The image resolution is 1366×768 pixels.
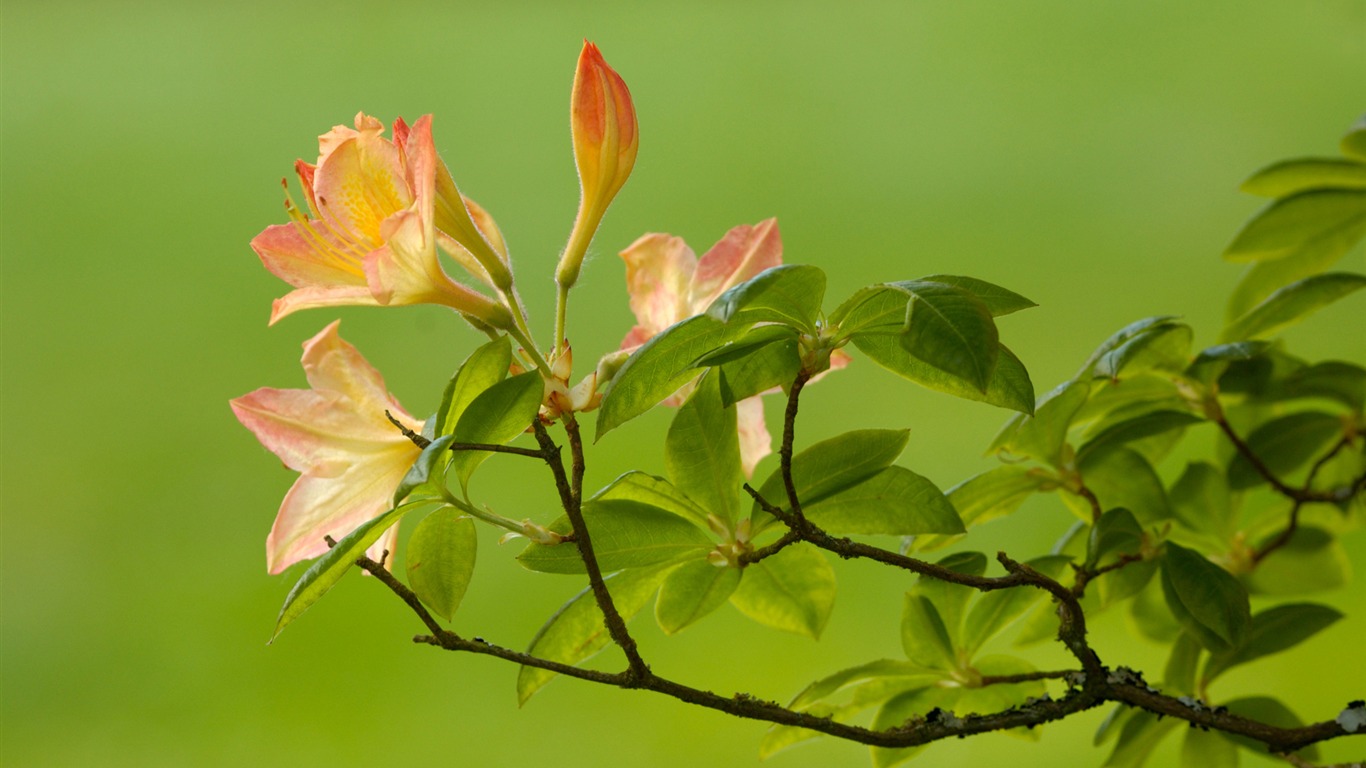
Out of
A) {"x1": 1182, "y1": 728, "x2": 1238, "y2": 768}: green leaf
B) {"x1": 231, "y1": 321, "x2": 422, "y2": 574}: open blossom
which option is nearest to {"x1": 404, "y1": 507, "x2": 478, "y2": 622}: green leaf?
{"x1": 231, "y1": 321, "x2": 422, "y2": 574}: open blossom

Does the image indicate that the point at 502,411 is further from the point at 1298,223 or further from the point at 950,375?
the point at 1298,223

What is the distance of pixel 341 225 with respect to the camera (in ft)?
1.67

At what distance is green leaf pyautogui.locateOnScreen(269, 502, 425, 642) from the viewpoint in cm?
42

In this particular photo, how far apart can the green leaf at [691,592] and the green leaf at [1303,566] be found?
0.48 metres

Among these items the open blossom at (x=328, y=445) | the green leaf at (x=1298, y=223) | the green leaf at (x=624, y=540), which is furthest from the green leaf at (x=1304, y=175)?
the open blossom at (x=328, y=445)

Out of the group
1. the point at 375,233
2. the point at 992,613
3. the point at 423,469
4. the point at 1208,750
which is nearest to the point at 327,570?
the point at 423,469

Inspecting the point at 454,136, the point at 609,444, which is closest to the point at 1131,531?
the point at 609,444

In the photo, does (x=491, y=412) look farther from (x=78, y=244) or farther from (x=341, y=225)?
(x=78, y=244)

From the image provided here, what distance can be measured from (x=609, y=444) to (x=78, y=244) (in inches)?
39.2

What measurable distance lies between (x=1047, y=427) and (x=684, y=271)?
23 cm

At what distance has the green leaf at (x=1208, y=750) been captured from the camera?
2.30 feet

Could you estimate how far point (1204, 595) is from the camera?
0.59 metres

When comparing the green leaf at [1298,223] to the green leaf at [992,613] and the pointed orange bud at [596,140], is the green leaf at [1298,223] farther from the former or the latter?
the pointed orange bud at [596,140]

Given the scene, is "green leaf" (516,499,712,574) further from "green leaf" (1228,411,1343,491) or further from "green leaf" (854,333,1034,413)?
"green leaf" (1228,411,1343,491)
